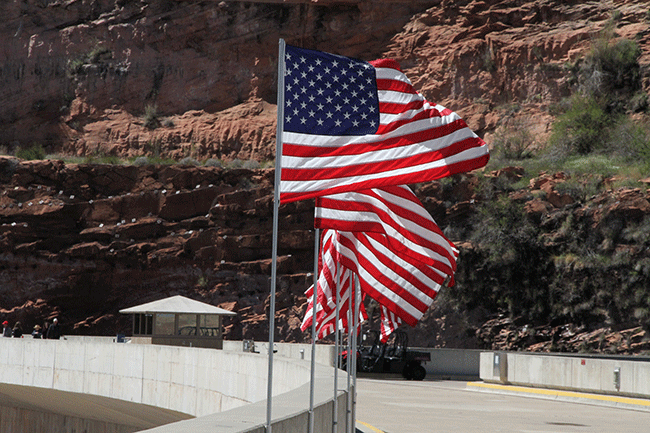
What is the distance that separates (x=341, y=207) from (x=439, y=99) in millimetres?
51929

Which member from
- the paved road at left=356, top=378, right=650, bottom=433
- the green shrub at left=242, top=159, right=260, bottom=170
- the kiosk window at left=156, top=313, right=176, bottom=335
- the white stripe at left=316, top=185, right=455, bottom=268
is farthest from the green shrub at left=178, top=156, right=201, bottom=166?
the white stripe at left=316, top=185, right=455, bottom=268

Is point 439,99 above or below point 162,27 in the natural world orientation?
below

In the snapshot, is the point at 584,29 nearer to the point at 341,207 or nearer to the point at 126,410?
the point at 126,410

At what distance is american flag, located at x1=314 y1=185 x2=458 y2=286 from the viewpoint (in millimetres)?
10273

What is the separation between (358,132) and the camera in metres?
8.94

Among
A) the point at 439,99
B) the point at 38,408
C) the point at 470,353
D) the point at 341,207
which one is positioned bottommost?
the point at 38,408

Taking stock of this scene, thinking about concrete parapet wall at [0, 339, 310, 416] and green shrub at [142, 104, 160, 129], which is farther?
green shrub at [142, 104, 160, 129]

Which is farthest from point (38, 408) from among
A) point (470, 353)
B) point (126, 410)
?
point (470, 353)

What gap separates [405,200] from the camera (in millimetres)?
12102

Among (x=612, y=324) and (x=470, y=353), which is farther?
(x=612, y=324)

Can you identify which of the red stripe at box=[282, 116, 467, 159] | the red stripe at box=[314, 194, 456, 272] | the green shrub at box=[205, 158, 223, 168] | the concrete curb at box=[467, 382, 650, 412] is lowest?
the concrete curb at box=[467, 382, 650, 412]

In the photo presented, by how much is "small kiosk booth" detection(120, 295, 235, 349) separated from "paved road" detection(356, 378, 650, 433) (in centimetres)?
718

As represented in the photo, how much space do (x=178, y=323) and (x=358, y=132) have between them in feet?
80.9

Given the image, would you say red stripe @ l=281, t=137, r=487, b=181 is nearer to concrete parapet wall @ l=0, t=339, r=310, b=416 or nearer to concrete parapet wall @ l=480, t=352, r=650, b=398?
concrete parapet wall @ l=0, t=339, r=310, b=416
